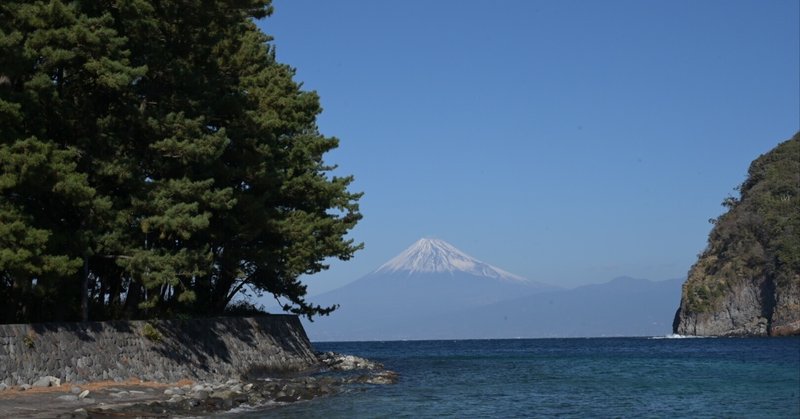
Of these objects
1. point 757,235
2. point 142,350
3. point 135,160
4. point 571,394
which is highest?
point 757,235

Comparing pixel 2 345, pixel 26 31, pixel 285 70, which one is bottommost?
pixel 2 345

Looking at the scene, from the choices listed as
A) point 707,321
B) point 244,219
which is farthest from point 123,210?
point 707,321

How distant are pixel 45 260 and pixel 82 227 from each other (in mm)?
3419

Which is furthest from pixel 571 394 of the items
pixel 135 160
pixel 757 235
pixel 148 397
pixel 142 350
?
pixel 757 235

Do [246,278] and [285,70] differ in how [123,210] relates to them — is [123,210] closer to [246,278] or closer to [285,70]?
[246,278]

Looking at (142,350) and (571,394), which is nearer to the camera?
(142,350)

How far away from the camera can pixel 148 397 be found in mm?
26375

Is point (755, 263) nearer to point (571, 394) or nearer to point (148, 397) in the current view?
point (571, 394)

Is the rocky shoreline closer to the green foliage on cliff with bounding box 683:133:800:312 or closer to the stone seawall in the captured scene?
the stone seawall

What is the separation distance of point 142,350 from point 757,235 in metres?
118

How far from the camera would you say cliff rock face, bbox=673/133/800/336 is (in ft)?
407

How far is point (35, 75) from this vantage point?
2650 cm

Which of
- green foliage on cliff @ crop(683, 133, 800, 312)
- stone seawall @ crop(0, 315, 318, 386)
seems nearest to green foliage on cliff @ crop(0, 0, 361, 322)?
stone seawall @ crop(0, 315, 318, 386)

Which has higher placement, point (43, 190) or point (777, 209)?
point (777, 209)
